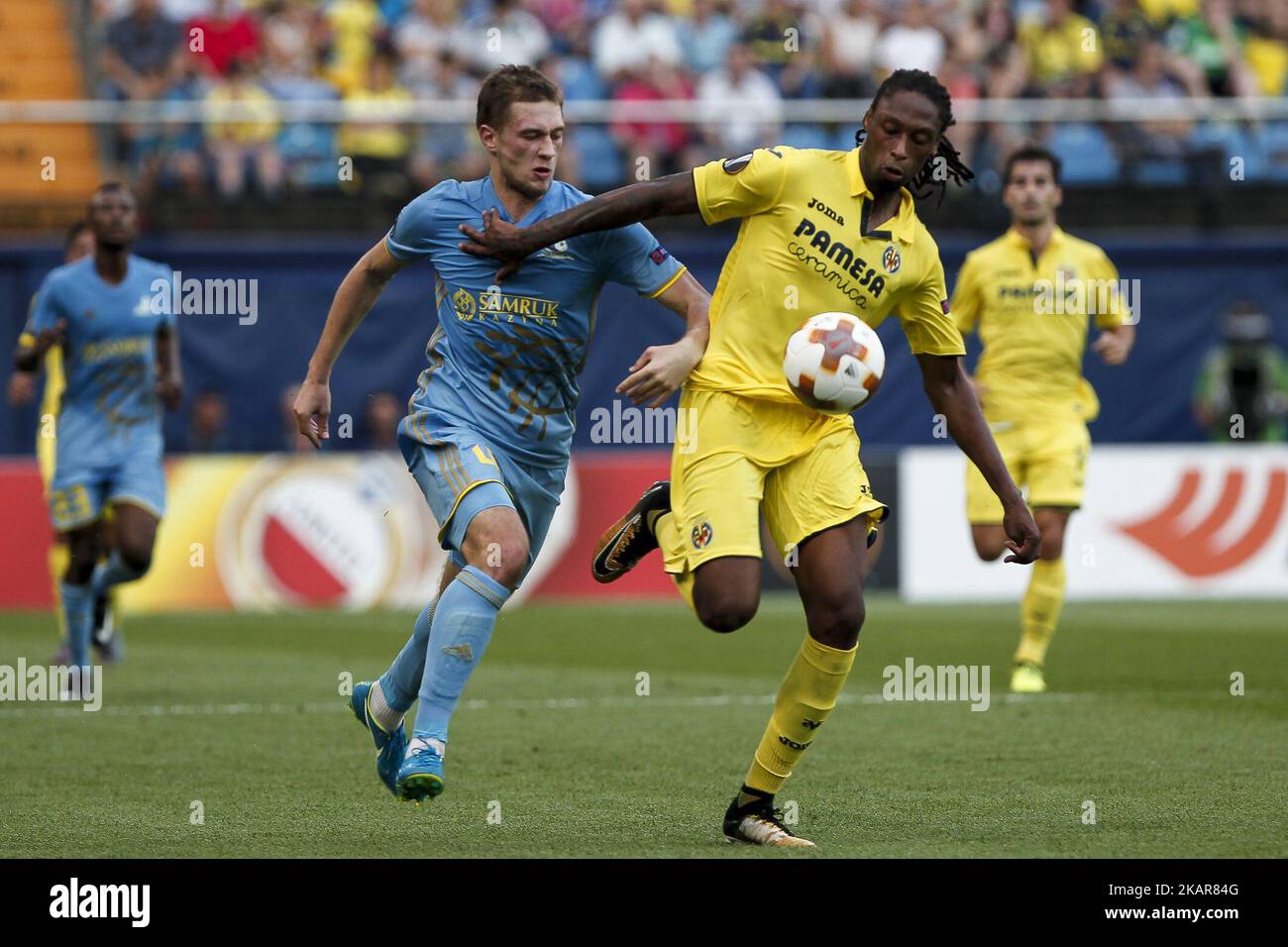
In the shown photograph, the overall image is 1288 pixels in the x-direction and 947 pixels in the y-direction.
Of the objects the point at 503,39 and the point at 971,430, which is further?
the point at 503,39

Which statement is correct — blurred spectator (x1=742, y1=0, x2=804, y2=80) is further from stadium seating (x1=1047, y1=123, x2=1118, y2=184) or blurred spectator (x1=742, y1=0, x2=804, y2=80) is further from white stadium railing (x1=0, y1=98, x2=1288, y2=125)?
stadium seating (x1=1047, y1=123, x2=1118, y2=184)

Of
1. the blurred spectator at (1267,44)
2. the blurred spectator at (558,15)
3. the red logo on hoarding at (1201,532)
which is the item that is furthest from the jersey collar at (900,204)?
the blurred spectator at (1267,44)

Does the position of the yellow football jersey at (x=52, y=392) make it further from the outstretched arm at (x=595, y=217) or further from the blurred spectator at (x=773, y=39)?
the blurred spectator at (x=773, y=39)

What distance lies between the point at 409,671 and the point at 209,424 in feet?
41.5

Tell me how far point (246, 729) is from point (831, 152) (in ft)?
14.7

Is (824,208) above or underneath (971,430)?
above

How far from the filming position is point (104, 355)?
12.1m

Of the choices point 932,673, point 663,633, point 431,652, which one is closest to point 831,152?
point 431,652

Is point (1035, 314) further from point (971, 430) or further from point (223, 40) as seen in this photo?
point (223, 40)

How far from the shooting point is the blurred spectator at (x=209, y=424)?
765 inches

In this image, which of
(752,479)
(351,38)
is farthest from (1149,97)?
(752,479)

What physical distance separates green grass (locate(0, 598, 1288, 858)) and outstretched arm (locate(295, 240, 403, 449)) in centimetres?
139

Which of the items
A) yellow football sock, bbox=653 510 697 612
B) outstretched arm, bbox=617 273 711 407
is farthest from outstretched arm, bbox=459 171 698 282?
yellow football sock, bbox=653 510 697 612

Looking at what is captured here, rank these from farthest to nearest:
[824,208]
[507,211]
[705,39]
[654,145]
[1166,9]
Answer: [1166,9]
[705,39]
[654,145]
[507,211]
[824,208]
